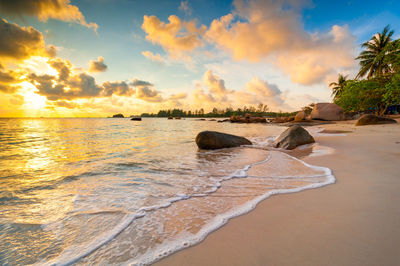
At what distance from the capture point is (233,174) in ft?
12.6

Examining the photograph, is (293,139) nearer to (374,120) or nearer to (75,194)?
(75,194)

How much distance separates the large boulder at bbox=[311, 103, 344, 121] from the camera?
2523 cm

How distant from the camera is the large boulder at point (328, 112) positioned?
82.8ft

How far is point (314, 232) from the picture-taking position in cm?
162

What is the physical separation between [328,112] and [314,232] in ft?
98.2

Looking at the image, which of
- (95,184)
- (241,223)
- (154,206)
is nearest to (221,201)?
(241,223)

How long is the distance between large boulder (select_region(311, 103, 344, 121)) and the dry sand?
27.8 metres

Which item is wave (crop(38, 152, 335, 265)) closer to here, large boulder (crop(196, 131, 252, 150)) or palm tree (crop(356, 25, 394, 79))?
large boulder (crop(196, 131, 252, 150))

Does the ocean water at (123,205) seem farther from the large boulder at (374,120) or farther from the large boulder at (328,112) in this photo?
the large boulder at (328,112)

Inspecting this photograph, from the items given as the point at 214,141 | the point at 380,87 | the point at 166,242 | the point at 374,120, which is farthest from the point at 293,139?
the point at 380,87

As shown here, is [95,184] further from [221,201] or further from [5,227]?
[221,201]

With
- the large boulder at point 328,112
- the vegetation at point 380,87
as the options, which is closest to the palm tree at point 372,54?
the vegetation at point 380,87

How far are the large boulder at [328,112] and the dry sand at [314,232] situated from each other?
27843mm

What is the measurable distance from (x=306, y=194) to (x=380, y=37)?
41.2 metres
